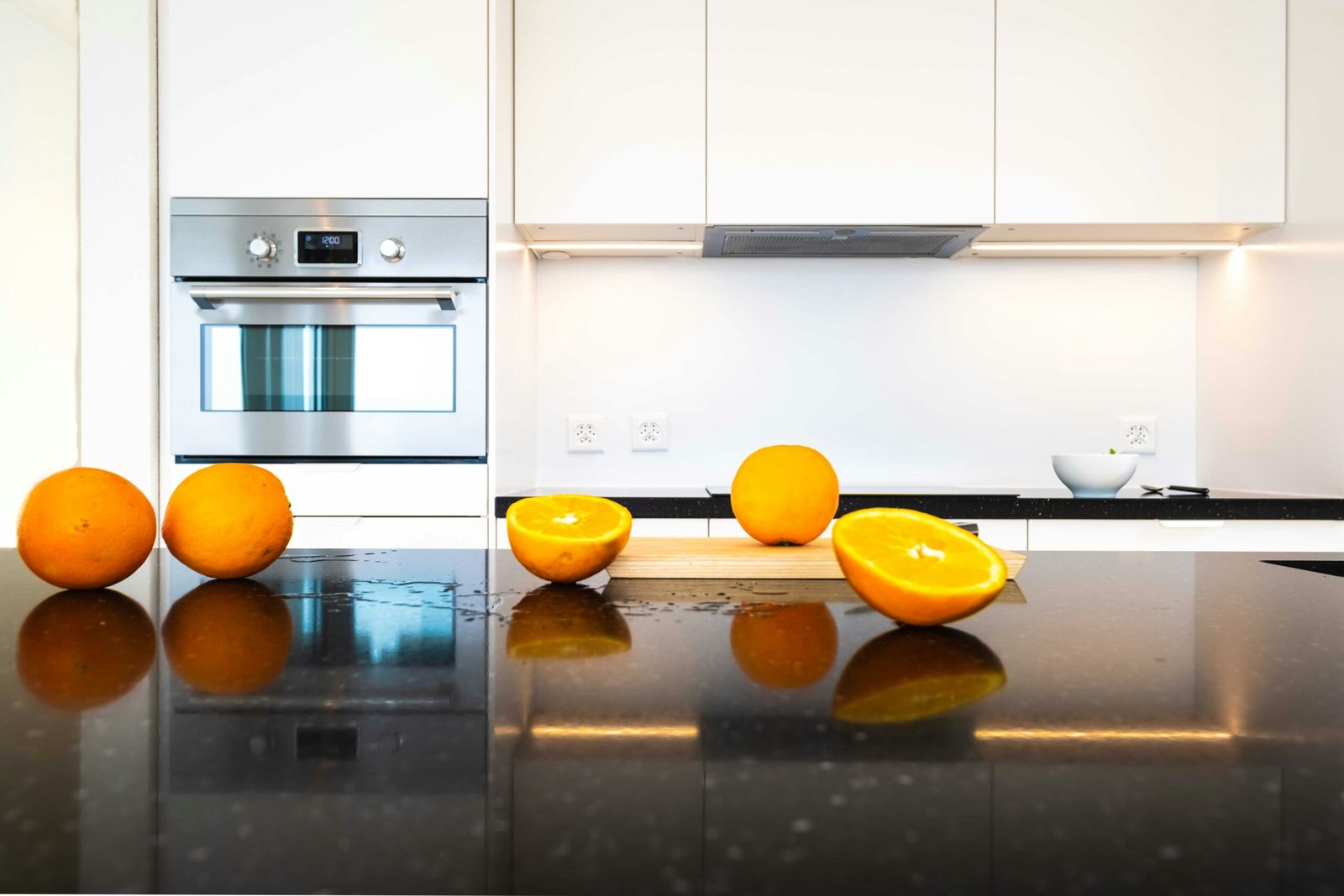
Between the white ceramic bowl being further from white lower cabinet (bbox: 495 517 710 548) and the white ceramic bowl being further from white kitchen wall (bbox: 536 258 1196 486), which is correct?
white lower cabinet (bbox: 495 517 710 548)

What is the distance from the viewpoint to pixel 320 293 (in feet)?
7.05

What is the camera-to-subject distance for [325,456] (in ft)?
7.12

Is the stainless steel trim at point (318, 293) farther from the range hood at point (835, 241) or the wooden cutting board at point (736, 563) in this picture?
the wooden cutting board at point (736, 563)

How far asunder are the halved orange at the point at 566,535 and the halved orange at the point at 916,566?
197mm

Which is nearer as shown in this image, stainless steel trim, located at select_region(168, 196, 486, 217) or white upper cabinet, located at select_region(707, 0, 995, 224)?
stainless steel trim, located at select_region(168, 196, 486, 217)

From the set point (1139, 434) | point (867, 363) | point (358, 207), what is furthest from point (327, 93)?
point (1139, 434)

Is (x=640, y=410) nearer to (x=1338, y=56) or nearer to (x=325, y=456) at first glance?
(x=325, y=456)

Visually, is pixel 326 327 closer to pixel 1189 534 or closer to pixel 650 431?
pixel 650 431

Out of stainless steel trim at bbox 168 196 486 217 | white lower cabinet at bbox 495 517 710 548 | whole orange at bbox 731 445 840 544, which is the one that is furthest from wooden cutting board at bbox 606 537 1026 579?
stainless steel trim at bbox 168 196 486 217

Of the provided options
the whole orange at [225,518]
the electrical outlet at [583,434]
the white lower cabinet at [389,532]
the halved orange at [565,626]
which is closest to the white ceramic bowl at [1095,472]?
the electrical outlet at [583,434]

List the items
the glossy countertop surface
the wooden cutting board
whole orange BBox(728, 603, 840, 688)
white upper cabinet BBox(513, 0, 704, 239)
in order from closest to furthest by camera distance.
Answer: the glossy countertop surface
whole orange BBox(728, 603, 840, 688)
the wooden cutting board
white upper cabinet BBox(513, 0, 704, 239)

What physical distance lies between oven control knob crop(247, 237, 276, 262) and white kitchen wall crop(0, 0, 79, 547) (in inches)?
15.1

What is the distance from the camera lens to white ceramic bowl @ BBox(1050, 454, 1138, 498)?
2.38m

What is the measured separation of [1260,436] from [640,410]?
1.63m
